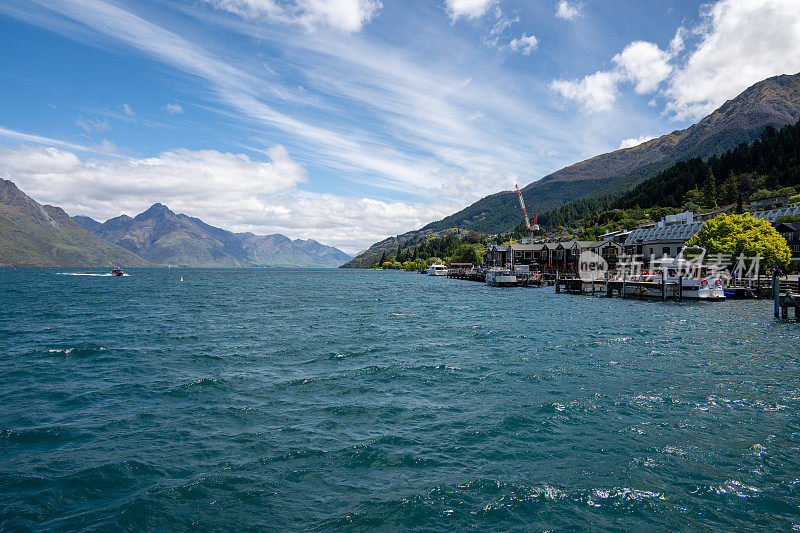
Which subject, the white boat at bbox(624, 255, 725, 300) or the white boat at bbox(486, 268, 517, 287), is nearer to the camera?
the white boat at bbox(624, 255, 725, 300)

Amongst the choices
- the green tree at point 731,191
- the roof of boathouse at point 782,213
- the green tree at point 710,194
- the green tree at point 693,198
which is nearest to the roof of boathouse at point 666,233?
the roof of boathouse at point 782,213

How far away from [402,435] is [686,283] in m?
67.8

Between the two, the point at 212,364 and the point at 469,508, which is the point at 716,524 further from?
the point at 212,364

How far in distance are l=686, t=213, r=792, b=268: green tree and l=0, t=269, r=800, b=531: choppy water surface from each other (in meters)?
49.2

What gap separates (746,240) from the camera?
230 ft

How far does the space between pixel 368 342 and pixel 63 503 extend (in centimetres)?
2308

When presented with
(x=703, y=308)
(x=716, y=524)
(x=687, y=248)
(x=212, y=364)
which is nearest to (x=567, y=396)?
(x=716, y=524)

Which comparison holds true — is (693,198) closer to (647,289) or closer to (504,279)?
(504,279)

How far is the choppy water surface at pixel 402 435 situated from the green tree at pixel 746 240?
49.2 m

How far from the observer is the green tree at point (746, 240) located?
69.5 m

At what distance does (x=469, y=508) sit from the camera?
10.2 m

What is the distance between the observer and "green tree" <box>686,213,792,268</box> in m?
69.5

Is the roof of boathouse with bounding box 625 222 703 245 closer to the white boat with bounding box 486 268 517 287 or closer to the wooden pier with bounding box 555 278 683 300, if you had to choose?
the white boat with bounding box 486 268 517 287

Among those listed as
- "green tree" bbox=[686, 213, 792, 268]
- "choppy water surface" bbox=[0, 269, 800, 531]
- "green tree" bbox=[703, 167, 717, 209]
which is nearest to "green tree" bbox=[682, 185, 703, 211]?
"green tree" bbox=[703, 167, 717, 209]
